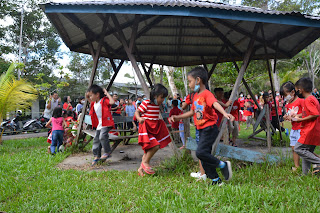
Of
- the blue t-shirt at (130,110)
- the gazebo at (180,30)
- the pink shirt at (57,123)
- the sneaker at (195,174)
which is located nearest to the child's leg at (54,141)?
the pink shirt at (57,123)

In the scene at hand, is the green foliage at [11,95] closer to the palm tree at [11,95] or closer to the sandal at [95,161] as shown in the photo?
the palm tree at [11,95]

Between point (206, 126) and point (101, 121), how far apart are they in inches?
110

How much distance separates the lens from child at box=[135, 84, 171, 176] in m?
4.60

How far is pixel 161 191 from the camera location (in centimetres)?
375

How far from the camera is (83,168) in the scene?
5555 millimetres

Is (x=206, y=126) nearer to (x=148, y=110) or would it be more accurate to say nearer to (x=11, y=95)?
(x=148, y=110)

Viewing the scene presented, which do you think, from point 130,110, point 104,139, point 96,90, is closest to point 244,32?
point 96,90

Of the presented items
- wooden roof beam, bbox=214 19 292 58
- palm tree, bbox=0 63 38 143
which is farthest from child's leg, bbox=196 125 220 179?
palm tree, bbox=0 63 38 143

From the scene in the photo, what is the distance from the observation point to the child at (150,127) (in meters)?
4.60

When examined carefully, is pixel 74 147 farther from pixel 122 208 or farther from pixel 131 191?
pixel 122 208

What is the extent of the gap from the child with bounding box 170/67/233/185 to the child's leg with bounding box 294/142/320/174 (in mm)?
1264

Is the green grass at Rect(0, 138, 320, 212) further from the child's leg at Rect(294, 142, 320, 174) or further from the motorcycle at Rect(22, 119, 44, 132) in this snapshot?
the motorcycle at Rect(22, 119, 44, 132)

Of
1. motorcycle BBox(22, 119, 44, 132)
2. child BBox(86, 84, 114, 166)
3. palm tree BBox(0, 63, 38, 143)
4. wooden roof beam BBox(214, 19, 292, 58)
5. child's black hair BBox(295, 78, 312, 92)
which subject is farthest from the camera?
motorcycle BBox(22, 119, 44, 132)

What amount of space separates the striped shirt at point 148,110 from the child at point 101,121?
1.33 metres
